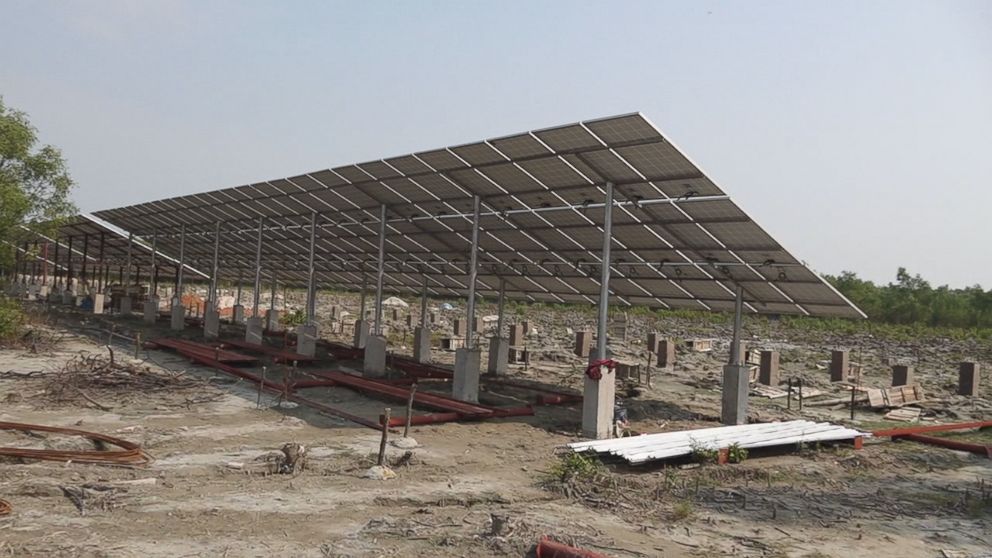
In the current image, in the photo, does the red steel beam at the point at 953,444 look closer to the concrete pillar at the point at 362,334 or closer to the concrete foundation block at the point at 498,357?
the concrete foundation block at the point at 498,357

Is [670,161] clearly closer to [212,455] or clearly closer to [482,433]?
[482,433]

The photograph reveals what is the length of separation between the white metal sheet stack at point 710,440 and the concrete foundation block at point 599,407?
59.2 inches

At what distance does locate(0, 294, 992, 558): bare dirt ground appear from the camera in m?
8.63

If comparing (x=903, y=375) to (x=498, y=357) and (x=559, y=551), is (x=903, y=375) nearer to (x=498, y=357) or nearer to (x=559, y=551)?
(x=498, y=357)

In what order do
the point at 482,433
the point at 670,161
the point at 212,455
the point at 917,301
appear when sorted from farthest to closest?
1. the point at 917,301
2. the point at 482,433
3. the point at 670,161
4. the point at 212,455

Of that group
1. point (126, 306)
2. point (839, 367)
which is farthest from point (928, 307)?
point (126, 306)

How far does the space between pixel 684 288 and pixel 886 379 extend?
1743 cm

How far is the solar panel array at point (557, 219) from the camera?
16.1m

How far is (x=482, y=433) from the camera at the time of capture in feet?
53.4

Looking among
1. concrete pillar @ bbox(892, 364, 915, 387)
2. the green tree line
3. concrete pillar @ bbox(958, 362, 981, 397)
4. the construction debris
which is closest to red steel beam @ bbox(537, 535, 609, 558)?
the construction debris

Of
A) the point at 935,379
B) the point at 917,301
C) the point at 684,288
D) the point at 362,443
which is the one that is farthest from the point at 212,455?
the point at 917,301

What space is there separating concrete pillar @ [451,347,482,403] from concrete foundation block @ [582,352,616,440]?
459cm

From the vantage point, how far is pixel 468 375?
20266mm

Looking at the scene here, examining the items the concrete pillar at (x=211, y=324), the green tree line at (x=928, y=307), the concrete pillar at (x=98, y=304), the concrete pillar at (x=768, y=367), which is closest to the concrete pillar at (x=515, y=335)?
the concrete pillar at (x=768, y=367)
